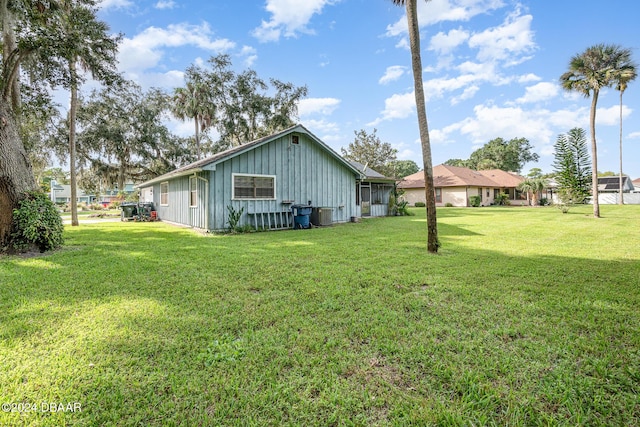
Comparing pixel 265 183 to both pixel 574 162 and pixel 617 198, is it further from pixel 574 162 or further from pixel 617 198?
pixel 617 198

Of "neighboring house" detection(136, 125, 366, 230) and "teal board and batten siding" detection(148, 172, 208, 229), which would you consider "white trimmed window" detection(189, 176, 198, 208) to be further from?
"teal board and batten siding" detection(148, 172, 208, 229)

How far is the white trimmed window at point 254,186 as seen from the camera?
36.5ft

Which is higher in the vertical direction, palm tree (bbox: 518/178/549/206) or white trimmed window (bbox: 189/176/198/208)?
palm tree (bbox: 518/178/549/206)

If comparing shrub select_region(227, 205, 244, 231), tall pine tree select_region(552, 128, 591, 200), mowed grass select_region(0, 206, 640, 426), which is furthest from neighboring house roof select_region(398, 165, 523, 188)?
mowed grass select_region(0, 206, 640, 426)

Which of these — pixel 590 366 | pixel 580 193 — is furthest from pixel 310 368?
pixel 580 193

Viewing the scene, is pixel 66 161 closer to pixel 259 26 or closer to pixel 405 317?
pixel 259 26

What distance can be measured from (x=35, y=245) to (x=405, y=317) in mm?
8706

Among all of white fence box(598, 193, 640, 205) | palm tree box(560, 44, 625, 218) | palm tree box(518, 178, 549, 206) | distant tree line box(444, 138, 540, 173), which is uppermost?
distant tree line box(444, 138, 540, 173)

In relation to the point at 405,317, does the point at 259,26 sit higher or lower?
higher

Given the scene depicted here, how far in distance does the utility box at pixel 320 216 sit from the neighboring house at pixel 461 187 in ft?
59.3

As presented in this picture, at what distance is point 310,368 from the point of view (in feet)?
7.59

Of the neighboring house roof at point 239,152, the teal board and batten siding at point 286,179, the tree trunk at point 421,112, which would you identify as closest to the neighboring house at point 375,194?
the teal board and batten siding at point 286,179

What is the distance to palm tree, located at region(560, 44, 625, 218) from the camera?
14516mm

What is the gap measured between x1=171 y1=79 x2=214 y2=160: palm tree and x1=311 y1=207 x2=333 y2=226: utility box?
18.2 metres
